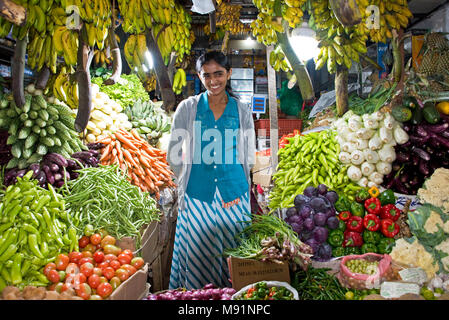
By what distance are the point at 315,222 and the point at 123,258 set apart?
4.39ft

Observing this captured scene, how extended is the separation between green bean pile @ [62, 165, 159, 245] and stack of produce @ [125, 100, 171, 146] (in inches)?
53.4

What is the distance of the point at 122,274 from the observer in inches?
69.8

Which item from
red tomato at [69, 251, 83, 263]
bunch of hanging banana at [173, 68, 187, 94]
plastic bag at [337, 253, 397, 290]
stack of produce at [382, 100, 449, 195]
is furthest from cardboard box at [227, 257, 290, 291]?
bunch of hanging banana at [173, 68, 187, 94]

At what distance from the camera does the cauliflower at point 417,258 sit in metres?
2.06

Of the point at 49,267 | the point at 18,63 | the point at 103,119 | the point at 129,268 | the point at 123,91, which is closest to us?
the point at 49,267

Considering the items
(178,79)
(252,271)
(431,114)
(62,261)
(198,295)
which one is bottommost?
(198,295)

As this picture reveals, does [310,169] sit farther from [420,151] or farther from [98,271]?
[98,271]

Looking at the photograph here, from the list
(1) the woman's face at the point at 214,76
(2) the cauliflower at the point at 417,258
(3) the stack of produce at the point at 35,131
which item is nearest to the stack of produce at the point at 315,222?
(2) the cauliflower at the point at 417,258

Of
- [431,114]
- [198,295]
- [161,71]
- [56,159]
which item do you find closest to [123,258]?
[198,295]

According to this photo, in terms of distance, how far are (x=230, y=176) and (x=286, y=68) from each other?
132 centimetres

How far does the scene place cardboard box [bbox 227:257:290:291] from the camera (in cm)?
190

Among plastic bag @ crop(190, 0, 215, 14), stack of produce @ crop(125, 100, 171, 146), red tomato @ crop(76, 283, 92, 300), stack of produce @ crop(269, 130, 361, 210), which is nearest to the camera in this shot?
red tomato @ crop(76, 283, 92, 300)

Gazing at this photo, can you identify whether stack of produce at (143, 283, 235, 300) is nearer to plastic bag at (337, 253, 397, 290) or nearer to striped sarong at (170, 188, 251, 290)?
striped sarong at (170, 188, 251, 290)

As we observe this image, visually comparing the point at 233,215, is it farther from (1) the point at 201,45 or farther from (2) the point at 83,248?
(1) the point at 201,45
